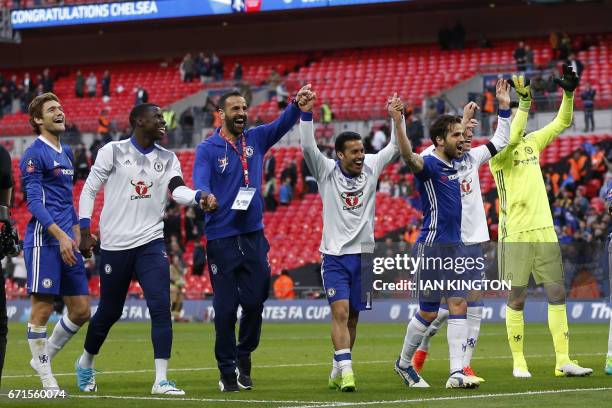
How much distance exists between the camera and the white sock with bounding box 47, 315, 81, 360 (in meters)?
12.3

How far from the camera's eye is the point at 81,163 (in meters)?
39.4

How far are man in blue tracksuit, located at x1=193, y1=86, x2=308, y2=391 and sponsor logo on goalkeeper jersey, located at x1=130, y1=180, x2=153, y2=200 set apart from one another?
→ 0.44m

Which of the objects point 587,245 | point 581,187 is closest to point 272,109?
point 581,187

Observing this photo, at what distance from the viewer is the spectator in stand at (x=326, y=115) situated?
128 feet

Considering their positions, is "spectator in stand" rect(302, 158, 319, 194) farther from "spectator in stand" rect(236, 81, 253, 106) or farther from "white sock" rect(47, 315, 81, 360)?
"white sock" rect(47, 315, 81, 360)

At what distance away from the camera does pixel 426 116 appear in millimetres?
37281

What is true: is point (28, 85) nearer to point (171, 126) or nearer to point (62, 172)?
point (171, 126)

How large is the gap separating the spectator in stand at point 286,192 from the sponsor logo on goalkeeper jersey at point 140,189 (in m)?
25.6

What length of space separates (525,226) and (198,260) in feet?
69.9

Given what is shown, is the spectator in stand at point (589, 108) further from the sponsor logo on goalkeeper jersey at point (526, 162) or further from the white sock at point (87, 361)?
the white sock at point (87, 361)

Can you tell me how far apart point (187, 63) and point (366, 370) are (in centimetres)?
3490

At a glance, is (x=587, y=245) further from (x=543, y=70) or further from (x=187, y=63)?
(x=187, y=63)

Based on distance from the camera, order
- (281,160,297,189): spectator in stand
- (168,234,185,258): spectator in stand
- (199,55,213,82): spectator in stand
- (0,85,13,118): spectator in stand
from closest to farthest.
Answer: (168,234,185,258): spectator in stand
(281,160,297,189): spectator in stand
(199,55,213,82): spectator in stand
(0,85,13,118): spectator in stand

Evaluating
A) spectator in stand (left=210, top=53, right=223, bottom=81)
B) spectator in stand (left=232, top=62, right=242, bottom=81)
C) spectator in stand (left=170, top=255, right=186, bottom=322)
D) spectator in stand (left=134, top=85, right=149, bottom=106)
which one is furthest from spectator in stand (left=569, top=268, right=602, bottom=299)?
spectator in stand (left=210, top=53, right=223, bottom=81)
